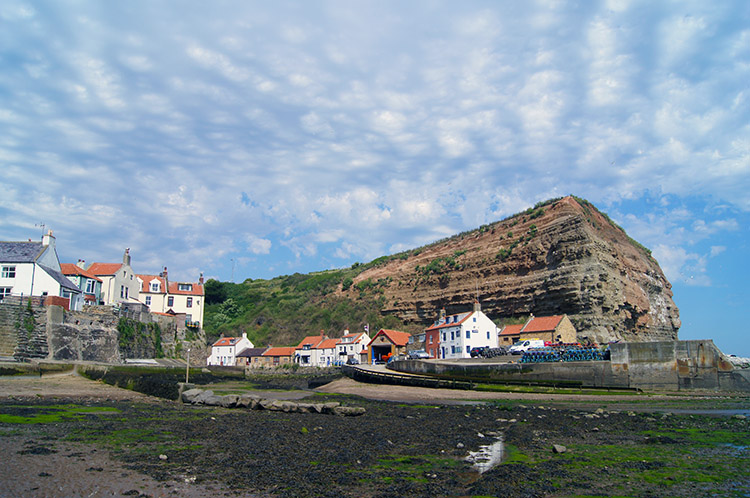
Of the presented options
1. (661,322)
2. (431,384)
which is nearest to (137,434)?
(431,384)

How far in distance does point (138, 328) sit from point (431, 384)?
30.2 m

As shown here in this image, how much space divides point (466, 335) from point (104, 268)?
45.8 metres

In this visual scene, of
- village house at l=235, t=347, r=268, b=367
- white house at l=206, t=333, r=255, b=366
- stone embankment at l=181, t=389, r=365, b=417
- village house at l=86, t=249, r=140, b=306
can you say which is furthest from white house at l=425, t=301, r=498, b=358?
village house at l=86, t=249, r=140, b=306

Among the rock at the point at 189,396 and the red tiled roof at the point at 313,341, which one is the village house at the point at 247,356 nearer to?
the red tiled roof at the point at 313,341

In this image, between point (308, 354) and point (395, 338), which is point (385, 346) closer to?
point (395, 338)

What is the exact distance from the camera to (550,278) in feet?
202

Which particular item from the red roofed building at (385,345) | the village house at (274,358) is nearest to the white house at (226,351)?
the village house at (274,358)

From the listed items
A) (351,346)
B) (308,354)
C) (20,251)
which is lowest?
(308,354)

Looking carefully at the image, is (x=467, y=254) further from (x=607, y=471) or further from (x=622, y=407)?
(x=607, y=471)

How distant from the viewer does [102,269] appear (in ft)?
184

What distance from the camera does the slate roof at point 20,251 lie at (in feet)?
133

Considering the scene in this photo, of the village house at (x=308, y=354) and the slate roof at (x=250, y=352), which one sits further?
the slate roof at (x=250, y=352)

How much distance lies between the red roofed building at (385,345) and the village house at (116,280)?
1355 inches

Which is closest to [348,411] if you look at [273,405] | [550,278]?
[273,405]
